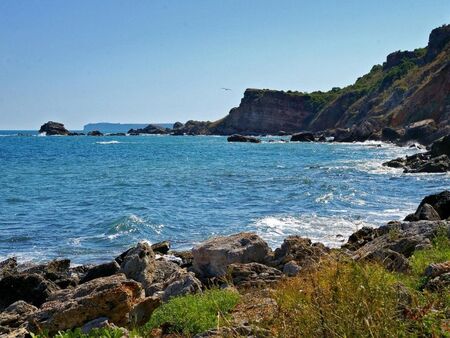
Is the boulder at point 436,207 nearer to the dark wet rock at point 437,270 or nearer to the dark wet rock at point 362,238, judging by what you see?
the dark wet rock at point 362,238

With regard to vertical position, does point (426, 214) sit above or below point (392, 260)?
below

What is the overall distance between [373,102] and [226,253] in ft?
349

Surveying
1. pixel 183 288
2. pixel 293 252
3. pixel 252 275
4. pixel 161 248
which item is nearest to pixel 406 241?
pixel 293 252

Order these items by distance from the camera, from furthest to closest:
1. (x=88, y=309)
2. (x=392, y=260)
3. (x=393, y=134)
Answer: (x=393, y=134) → (x=392, y=260) → (x=88, y=309)

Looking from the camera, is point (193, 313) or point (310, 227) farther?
point (310, 227)

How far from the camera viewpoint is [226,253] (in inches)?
519

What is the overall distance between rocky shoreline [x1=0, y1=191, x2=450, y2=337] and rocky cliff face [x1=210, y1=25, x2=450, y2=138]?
56.9 meters

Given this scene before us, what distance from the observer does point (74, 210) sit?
28031 millimetres

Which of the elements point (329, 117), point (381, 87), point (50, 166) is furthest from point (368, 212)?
point (329, 117)

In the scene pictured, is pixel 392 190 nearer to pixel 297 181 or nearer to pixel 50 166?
pixel 297 181

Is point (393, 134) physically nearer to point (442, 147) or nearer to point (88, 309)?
point (442, 147)


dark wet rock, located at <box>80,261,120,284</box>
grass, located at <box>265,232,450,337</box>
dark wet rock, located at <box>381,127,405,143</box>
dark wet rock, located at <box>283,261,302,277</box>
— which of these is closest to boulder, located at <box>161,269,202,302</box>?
dark wet rock, located at <box>283,261,302,277</box>

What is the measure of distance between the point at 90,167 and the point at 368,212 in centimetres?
3808

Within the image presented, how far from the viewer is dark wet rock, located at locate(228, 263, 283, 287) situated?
10.9m
